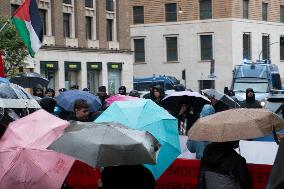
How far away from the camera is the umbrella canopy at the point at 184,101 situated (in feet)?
42.5

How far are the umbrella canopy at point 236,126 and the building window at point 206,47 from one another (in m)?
53.8

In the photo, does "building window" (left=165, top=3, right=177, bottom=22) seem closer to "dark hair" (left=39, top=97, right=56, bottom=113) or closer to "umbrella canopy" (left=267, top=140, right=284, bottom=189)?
"dark hair" (left=39, top=97, right=56, bottom=113)

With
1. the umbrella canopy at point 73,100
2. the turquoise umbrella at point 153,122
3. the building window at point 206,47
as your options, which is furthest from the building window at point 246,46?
the turquoise umbrella at point 153,122

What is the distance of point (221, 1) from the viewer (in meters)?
59.8

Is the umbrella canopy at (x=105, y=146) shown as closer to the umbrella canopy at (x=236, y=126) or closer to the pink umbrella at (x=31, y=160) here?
the pink umbrella at (x=31, y=160)

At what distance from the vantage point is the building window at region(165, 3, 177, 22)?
62.2 meters

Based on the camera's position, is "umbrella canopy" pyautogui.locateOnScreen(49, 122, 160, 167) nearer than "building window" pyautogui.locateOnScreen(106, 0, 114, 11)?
Yes

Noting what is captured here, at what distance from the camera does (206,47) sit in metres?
61.0

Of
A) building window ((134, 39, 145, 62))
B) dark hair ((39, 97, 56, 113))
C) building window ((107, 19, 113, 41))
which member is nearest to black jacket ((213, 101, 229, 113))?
dark hair ((39, 97, 56, 113))

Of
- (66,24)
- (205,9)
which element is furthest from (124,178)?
(205,9)

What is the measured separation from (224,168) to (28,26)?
33.6ft

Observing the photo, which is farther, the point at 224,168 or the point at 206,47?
the point at 206,47

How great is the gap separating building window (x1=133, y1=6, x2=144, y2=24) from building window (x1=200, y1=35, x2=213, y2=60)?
19.7 feet

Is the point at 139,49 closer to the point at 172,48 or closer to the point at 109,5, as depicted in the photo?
the point at 172,48
